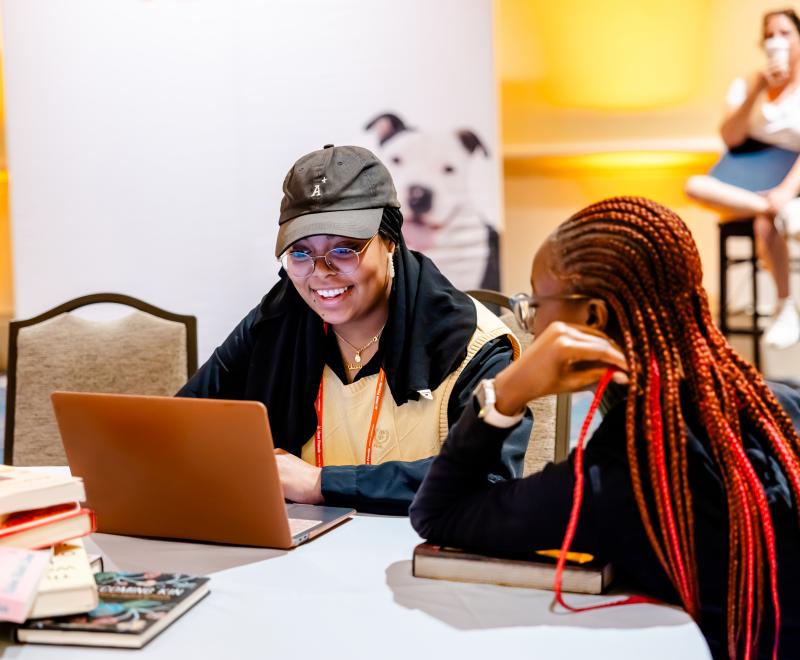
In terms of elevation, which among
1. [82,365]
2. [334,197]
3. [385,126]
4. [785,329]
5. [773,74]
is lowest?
[785,329]

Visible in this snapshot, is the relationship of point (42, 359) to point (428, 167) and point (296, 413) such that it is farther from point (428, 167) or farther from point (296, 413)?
point (428, 167)

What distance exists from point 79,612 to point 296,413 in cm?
75

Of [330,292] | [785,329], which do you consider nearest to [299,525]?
[330,292]

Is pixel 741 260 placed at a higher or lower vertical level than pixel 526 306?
lower

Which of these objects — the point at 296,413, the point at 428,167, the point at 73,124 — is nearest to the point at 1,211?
the point at 73,124

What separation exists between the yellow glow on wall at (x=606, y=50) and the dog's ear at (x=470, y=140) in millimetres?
2908

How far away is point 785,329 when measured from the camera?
4.69 metres

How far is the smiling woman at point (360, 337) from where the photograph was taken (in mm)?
1609

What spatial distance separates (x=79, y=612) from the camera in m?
0.96

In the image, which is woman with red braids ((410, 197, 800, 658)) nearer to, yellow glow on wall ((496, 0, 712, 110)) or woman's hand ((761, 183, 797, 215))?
woman's hand ((761, 183, 797, 215))

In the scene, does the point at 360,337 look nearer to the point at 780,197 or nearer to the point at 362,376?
the point at 362,376

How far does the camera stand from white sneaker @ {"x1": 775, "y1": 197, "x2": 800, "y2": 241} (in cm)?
467

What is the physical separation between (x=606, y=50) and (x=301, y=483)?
5.22 m

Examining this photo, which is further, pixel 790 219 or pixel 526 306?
pixel 790 219
